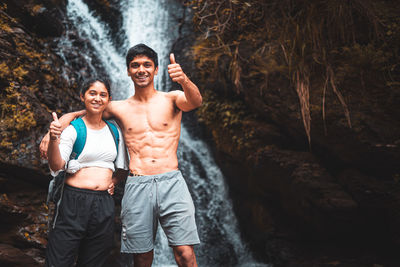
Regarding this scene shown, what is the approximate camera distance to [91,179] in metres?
2.48

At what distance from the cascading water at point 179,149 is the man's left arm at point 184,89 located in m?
3.51

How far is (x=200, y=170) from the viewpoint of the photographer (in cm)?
630

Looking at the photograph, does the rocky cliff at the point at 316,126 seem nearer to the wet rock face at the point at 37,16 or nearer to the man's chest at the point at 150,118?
the man's chest at the point at 150,118

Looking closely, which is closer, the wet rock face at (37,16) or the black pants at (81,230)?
the black pants at (81,230)

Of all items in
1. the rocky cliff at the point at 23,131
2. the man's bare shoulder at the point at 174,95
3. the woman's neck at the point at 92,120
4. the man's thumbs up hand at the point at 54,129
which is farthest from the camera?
the rocky cliff at the point at 23,131

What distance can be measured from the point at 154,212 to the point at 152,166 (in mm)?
388

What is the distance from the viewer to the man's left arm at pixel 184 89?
2418 mm

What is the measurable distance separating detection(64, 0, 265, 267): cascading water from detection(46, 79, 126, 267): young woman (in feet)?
10.2

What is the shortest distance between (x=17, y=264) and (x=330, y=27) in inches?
209

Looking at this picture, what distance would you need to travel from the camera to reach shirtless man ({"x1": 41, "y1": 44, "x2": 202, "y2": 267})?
8.16 ft

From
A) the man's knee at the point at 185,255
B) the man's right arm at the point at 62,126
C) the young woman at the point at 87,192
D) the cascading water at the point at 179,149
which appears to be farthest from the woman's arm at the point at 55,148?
the cascading water at the point at 179,149

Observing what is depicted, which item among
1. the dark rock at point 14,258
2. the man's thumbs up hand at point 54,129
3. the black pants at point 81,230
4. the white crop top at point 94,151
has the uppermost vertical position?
the man's thumbs up hand at point 54,129

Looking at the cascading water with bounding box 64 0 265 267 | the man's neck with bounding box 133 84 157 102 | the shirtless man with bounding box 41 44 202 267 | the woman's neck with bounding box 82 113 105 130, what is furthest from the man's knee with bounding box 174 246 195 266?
the cascading water with bounding box 64 0 265 267

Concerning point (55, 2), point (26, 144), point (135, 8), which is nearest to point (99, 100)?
point (26, 144)
